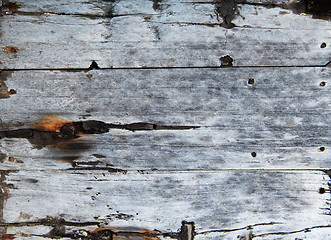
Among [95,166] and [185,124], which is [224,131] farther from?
[95,166]

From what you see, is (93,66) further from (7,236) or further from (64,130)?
(7,236)

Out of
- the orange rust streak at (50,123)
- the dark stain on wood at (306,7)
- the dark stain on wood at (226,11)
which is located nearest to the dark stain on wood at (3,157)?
the orange rust streak at (50,123)

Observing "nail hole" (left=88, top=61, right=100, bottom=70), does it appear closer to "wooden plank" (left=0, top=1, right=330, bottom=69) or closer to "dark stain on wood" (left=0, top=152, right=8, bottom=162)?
"wooden plank" (left=0, top=1, right=330, bottom=69)

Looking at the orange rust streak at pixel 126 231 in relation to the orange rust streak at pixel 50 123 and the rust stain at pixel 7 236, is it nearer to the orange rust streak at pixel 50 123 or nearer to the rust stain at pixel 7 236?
the rust stain at pixel 7 236

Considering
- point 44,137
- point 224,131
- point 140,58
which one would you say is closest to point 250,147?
point 224,131

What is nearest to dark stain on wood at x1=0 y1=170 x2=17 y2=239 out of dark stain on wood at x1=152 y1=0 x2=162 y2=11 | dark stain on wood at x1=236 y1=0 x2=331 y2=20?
dark stain on wood at x1=152 y1=0 x2=162 y2=11

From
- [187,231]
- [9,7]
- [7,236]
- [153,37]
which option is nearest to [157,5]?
[153,37]
